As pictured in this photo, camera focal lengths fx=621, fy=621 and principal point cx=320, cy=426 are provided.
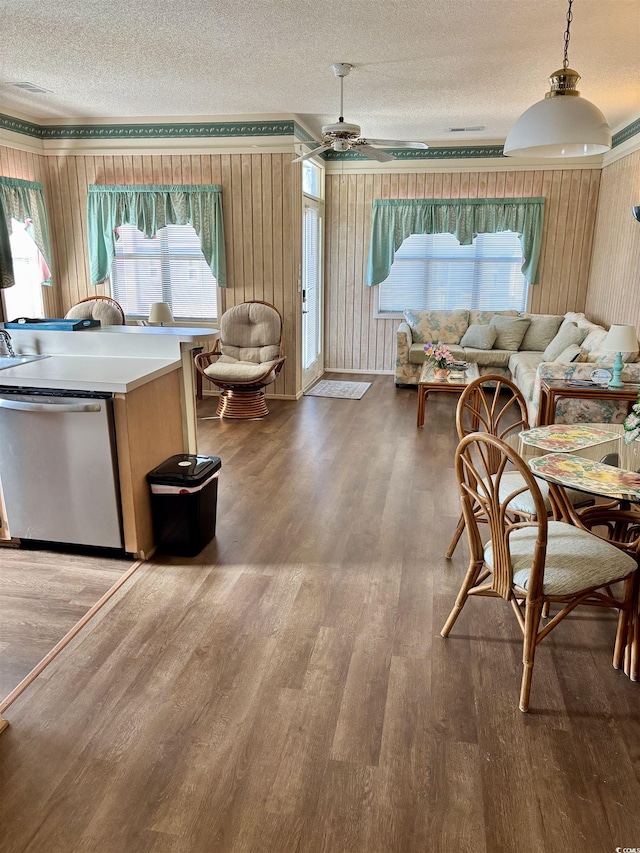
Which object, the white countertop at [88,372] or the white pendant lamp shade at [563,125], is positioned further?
the white countertop at [88,372]

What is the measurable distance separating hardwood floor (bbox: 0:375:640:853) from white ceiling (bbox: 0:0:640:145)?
9.41ft

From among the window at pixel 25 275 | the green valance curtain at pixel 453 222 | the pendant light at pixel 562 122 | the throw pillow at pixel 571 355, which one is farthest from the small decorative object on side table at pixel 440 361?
the window at pixel 25 275

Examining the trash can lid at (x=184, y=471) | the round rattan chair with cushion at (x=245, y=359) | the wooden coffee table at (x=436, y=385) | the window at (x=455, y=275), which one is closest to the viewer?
the trash can lid at (x=184, y=471)

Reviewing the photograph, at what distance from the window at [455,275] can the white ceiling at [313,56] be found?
5.95 feet

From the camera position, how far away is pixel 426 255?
7.78 m

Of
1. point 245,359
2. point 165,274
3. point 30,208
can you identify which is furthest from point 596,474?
point 30,208

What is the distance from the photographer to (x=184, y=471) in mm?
3109

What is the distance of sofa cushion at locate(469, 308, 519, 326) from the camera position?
7398 millimetres

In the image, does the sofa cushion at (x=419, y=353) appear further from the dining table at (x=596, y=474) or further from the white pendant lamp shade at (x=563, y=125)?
the white pendant lamp shade at (x=563, y=125)

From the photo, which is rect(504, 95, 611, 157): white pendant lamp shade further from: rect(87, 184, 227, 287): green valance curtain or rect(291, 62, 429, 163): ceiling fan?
rect(87, 184, 227, 287): green valance curtain

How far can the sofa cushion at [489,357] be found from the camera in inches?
274

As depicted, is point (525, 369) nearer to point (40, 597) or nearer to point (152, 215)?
point (152, 215)

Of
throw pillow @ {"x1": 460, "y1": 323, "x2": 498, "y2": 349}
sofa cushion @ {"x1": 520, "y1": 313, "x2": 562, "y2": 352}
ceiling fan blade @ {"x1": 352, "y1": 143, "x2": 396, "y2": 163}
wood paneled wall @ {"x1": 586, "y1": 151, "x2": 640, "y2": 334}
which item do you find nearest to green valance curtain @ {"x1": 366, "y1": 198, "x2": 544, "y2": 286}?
sofa cushion @ {"x1": 520, "y1": 313, "x2": 562, "y2": 352}

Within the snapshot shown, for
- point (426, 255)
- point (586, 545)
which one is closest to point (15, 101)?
point (426, 255)
